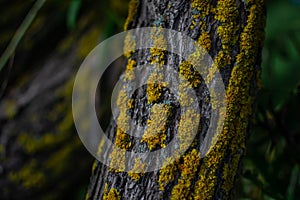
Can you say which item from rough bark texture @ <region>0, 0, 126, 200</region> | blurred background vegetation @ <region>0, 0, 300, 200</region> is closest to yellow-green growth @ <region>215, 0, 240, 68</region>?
blurred background vegetation @ <region>0, 0, 300, 200</region>

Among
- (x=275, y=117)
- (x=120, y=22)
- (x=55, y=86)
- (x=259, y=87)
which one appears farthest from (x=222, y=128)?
(x=55, y=86)

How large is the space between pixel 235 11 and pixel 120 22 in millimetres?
645

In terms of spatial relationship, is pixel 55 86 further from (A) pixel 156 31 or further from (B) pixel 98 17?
(A) pixel 156 31

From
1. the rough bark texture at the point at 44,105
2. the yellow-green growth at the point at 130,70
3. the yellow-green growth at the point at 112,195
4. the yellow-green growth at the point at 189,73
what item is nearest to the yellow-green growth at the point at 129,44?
the yellow-green growth at the point at 130,70

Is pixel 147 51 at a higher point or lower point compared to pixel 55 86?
lower

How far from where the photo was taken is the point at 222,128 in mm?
772

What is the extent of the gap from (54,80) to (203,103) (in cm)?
88

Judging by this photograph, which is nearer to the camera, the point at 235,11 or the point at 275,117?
the point at 235,11

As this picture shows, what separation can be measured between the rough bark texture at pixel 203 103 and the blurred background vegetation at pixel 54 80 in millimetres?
480

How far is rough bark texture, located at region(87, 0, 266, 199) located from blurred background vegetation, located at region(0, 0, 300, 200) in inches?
18.9

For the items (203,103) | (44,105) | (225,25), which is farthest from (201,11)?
(44,105)

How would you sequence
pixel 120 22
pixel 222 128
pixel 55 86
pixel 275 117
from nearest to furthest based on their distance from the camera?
pixel 222 128 < pixel 275 117 < pixel 120 22 < pixel 55 86

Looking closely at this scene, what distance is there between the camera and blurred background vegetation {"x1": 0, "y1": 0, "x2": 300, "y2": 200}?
1.44 metres

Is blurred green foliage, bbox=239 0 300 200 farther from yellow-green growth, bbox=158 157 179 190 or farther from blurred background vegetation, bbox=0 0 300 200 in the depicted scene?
yellow-green growth, bbox=158 157 179 190
